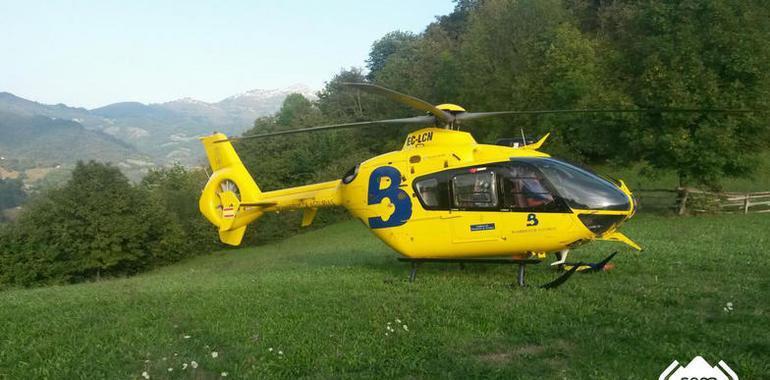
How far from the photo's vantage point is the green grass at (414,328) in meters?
5.95

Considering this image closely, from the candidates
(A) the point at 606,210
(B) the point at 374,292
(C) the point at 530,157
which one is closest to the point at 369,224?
(B) the point at 374,292

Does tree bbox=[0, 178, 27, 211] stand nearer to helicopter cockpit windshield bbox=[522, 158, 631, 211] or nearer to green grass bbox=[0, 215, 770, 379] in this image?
green grass bbox=[0, 215, 770, 379]

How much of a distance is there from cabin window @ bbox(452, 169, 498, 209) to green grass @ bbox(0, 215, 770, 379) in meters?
1.56

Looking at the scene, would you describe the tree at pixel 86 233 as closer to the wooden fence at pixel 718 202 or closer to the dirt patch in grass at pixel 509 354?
the wooden fence at pixel 718 202

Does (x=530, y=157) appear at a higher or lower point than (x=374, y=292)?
higher

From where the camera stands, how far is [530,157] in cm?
990

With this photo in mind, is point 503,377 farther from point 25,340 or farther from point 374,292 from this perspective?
point 25,340

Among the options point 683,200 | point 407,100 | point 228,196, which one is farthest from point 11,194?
point 407,100

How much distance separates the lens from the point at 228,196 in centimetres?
1488

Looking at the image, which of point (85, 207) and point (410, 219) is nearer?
point (410, 219)

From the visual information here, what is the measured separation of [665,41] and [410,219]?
2239 centimetres

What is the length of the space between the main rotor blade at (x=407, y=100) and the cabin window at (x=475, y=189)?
1281mm

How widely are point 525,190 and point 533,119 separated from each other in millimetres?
30299

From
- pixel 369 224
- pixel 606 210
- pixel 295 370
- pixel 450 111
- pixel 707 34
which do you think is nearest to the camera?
pixel 295 370
